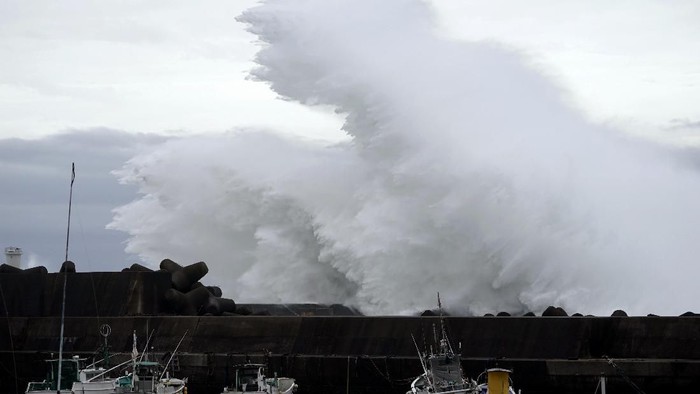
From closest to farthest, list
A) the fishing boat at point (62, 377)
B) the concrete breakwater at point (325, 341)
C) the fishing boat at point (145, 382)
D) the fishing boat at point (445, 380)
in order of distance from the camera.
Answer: the fishing boat at point (445, 380)
the concrete breakwater at point (325, 341)
the fishing boat at point (145, 382)
the fishing boat at point (62, 377)

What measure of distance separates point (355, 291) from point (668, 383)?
15173 millimetres

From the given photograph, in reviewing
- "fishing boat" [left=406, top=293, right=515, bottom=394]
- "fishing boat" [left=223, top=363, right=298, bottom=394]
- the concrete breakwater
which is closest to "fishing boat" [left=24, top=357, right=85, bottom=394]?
the concrete breakwater

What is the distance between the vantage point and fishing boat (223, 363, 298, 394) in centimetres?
2591

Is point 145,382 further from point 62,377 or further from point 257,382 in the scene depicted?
point 257,382

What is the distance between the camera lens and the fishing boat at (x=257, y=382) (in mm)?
25906

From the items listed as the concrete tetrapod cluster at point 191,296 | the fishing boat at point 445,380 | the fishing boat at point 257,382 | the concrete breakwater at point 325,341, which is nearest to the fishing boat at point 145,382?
the fishing boat at point 257,382

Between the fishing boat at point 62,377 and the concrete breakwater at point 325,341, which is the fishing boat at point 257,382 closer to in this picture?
the concrete breakwater at point 325,341

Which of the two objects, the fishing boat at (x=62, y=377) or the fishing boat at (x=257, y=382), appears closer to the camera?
the fishing boat at (x=257, y=382)

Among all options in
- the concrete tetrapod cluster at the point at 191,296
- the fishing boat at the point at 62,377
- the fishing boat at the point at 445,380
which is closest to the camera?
the fishing boat at the point at 445,380

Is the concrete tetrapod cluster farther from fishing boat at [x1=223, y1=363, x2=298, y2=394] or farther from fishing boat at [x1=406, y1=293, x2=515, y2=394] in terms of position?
fishing boat at [x1=406, y1=293, x2=515, y2=394]

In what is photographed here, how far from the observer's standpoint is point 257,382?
2614 centimetres

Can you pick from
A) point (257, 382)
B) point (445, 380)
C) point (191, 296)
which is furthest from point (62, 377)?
point (445, 380)

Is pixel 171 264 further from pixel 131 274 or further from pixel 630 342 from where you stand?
pixel 630 342

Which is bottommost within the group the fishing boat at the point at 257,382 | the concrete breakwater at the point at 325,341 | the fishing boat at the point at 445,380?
the fishing boat at the point at 445,380
